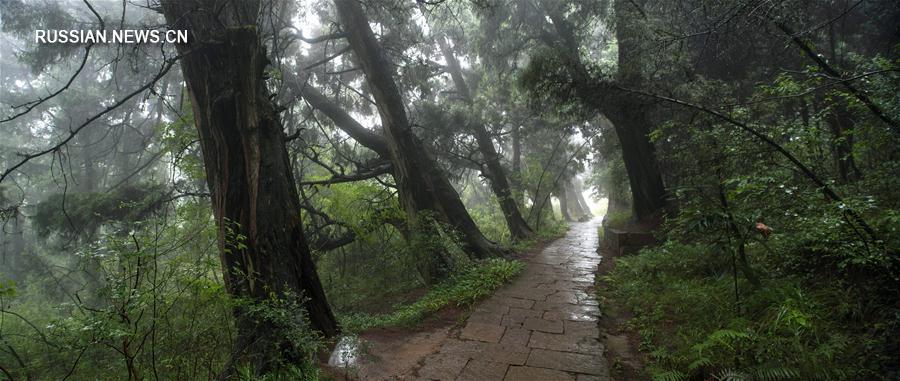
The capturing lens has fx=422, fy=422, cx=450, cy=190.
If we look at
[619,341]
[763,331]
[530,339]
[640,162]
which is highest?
[640,162]

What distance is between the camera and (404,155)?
8.02m

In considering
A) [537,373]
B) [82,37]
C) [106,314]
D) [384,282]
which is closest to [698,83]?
[537,373]

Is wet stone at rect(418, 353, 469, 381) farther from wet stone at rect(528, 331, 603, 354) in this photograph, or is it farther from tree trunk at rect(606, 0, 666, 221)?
tree trunk at rect(606, 0, 666, 221)

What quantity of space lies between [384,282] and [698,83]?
683 cm

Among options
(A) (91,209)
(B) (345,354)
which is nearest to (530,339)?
(B) (345,354)

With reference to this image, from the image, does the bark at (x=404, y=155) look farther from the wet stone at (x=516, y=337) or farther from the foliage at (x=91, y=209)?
the foliage at (x=91, y=209)

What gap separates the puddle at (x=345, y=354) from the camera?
11.6 feet

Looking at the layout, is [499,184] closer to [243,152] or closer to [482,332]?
[482,332]

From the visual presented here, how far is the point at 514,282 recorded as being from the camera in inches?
249

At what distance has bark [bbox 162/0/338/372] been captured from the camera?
386cm

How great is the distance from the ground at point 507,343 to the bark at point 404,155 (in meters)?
2.32

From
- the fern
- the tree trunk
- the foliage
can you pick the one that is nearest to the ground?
the fern

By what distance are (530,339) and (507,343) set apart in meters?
0.25

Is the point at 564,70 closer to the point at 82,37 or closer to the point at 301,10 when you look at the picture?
the point at 301,10
